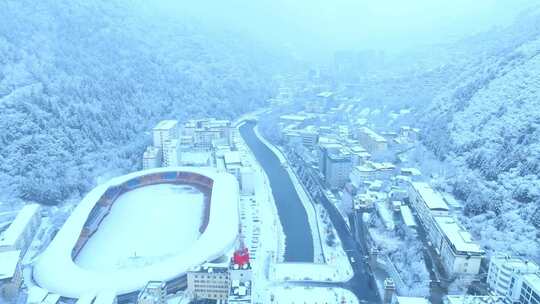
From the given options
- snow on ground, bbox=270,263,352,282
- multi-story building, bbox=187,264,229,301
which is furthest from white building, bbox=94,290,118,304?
snow on ground, bbox=270,263,352,282

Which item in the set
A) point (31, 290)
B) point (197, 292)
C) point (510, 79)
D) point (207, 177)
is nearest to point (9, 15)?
point (207, 177)

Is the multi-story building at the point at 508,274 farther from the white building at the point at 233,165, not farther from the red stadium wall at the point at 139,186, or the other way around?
the white building at the point at 233,165

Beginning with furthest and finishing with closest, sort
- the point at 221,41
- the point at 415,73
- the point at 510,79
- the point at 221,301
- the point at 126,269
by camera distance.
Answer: the point at 221,41 → the point at 415,73 → the point at 510,79 → the point at 126,269 → the point at 221,301

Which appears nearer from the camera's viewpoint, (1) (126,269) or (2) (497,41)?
(1) (126,269)

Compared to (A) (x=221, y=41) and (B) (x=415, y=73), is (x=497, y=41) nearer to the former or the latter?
(B) (x=415, y=73)

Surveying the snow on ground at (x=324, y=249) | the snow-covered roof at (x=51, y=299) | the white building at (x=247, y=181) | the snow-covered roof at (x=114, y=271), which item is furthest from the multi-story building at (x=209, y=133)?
the snow-covered roof at (x=51, y=299)
